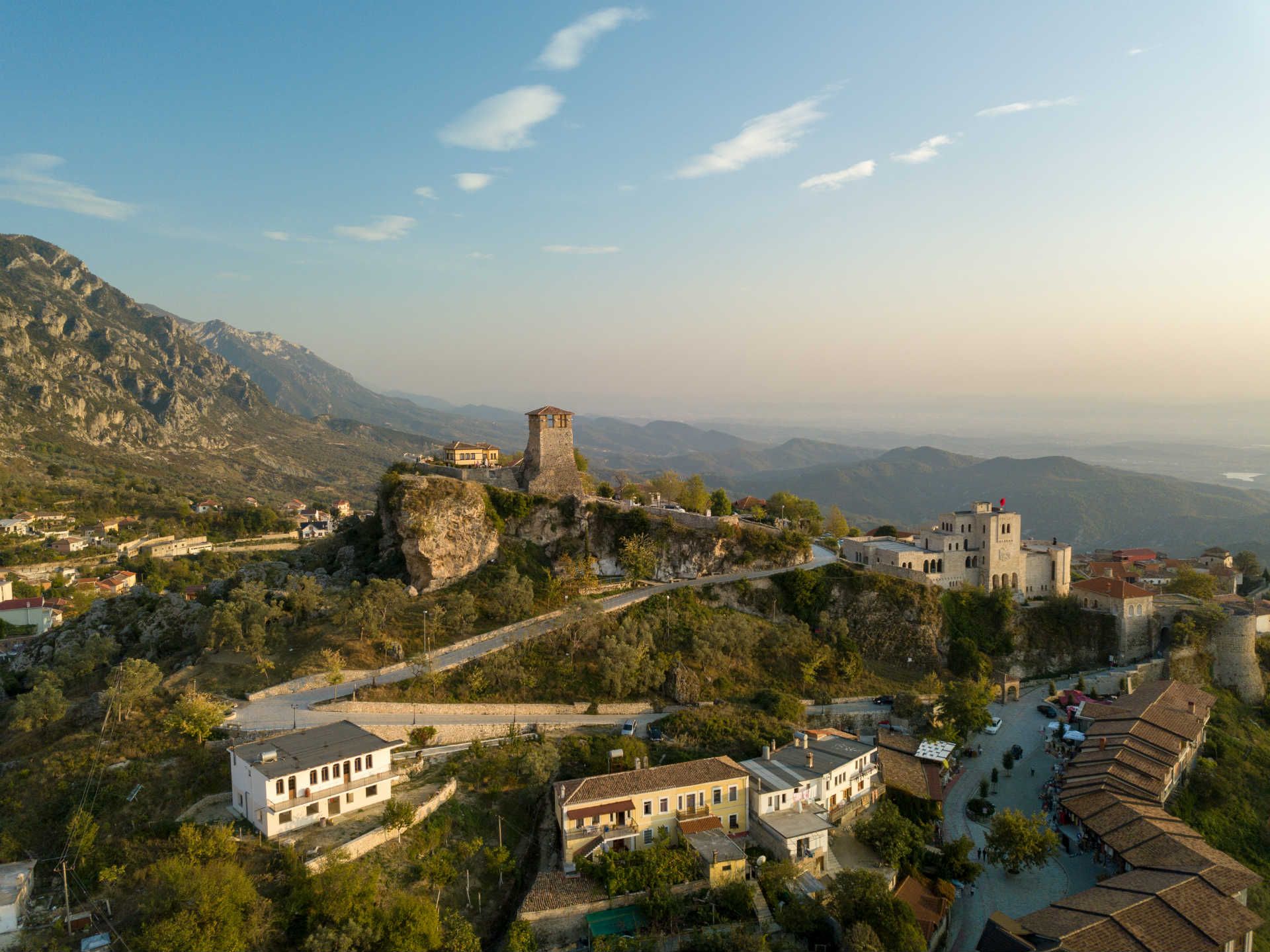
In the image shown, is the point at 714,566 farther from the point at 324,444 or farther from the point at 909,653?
the point at 324,444

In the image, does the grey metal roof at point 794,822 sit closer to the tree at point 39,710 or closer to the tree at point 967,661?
the tree at point 967,661

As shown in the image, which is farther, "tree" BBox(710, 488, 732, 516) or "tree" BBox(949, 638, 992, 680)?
"tree" BBox(710, 488, 732, 516)

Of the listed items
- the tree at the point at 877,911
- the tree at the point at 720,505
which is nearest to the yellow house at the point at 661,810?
the tree at the point at 877,911

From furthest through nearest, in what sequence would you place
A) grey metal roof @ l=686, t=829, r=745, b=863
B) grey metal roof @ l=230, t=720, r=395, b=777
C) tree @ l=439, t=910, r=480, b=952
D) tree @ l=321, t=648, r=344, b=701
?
tree @ l=321, t=648, r=344, b=701 < grey metal roof @ l=686, t=829, r=745, b=863 < grey metal roof @ l=230, t=720, r=395, b=777 < tree @ l=439, t=910, r=480, b=952

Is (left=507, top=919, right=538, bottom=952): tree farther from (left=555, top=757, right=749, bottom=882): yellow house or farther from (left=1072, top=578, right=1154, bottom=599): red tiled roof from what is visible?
(left=1072, top=578, right=1154, bottom=599): red tiled roof

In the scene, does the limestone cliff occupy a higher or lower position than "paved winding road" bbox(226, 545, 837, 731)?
higher

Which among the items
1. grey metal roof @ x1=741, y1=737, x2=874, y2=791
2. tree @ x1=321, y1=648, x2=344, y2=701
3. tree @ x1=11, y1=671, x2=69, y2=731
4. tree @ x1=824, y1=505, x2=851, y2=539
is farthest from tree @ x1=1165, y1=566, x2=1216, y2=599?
tree @ x1=11, y1=671, x2=69, y2=731

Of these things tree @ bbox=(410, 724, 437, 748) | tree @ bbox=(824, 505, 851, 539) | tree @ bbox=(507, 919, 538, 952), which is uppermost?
tree @ bbox=(824, 505, 851, 539)
